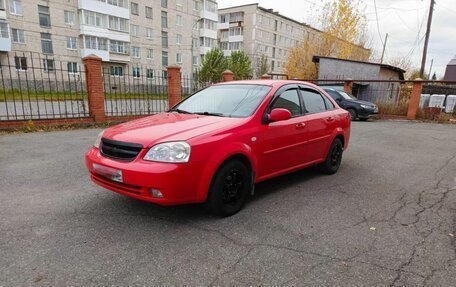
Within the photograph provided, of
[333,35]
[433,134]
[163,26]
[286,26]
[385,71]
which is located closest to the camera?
[433,134]

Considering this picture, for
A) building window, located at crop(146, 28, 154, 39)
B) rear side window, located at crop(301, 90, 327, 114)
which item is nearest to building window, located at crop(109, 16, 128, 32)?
building window, located at crop(146, 28, 154, 39)

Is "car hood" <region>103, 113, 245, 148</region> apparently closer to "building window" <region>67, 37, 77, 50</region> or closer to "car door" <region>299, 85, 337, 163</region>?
"car door" <region>299, 85, 337, 163</region>

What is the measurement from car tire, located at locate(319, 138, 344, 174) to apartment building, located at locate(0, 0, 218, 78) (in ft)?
74.6

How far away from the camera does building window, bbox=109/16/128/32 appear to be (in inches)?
1426

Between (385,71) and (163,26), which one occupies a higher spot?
(163,26)

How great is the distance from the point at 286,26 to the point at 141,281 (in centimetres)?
7121

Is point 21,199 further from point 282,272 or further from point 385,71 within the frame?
point 385,71

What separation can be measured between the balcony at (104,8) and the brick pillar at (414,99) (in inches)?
1310

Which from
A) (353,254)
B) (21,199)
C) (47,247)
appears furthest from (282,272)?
(21,199)

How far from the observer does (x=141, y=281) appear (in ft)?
7.88

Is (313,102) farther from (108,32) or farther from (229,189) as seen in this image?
(108,32)

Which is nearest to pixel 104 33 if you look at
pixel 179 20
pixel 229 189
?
pixel 179 20

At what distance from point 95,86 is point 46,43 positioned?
28.9 m

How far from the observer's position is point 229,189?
3.55 meters
